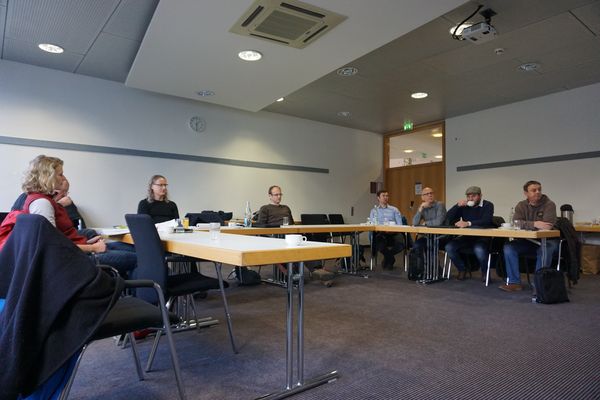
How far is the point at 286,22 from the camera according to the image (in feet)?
11.5

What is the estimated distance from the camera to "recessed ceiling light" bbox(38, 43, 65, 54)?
4.50 meters

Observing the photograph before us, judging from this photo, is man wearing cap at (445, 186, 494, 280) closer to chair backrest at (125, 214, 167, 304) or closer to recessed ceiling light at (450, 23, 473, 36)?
recessed ceiling light at (450, 23, 473, 36)

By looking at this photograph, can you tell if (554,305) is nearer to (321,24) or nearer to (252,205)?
(321,24)

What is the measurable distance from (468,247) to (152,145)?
5.10m

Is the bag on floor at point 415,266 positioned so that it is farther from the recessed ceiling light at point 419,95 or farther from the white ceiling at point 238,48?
the recessed ceiling light at point 419,95

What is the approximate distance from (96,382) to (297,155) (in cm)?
642

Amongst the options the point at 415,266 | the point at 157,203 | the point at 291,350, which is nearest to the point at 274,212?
the point at 157,203

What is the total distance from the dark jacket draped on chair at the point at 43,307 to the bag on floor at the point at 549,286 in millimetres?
3848

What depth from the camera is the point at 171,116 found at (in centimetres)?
632

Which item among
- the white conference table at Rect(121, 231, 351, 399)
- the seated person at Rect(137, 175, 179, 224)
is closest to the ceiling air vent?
the seated person at Rect(137, 175, 179, 224)

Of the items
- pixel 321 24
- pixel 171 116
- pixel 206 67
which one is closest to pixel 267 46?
pixel 321 24

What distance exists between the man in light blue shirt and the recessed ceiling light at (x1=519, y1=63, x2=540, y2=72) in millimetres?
2625

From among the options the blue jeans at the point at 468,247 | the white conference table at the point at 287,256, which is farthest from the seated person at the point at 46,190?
the blue jeans at the point at 468,247

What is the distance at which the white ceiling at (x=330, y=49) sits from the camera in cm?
352
